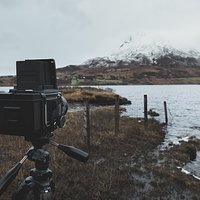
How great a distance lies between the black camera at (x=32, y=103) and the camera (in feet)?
10.5

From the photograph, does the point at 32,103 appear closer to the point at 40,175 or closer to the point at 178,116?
the point at 40,175

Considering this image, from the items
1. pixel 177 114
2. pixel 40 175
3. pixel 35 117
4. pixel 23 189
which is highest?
pixel 35 117

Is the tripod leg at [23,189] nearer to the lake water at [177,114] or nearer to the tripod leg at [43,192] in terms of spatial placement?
the tripod leg at [43,192]

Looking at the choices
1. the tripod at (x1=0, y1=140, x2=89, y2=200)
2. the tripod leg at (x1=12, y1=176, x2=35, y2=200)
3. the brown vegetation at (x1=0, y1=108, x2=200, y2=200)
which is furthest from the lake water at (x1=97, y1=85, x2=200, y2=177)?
the tripod leg at (x1=12, y1=176, x2=35, y2=200)

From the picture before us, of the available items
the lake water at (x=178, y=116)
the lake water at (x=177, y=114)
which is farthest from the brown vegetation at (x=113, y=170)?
the lake water at (x=177, y=114)

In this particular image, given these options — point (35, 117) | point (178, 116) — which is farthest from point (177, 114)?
point (35, 117)

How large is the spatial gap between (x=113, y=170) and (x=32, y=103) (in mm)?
7393

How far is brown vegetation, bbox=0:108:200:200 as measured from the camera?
826 centimetres

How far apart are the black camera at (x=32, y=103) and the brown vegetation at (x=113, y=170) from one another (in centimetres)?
464

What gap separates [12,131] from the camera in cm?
330

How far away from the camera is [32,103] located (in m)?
3.17

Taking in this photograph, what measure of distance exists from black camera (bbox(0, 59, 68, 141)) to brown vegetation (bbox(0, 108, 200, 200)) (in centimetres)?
464

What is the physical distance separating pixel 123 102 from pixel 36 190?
1957 inches

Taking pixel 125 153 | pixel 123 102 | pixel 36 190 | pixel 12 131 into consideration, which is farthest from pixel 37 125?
pixel 123 102
